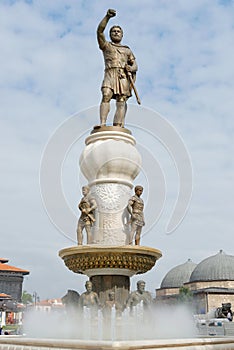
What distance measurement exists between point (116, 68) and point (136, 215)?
384cm

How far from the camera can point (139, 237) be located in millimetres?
10133

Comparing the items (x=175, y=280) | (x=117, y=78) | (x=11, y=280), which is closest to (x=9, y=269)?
(x=11, y=280)

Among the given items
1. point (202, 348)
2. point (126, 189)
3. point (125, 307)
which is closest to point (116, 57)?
point (126, 189)

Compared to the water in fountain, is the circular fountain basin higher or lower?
higher

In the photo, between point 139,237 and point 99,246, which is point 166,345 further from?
point 139,237

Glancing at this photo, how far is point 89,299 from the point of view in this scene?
896 centimetres

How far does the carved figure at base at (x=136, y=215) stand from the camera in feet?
33.1

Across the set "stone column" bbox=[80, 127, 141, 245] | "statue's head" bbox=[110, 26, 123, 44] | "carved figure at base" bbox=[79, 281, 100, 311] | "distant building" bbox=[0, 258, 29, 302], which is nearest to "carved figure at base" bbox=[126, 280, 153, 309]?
"carved figure at base" bbox=[79, 281, 100, 311]

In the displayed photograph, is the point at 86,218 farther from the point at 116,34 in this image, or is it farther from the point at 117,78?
the point at 116,34

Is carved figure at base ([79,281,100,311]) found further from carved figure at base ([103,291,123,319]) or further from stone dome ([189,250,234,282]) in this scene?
stone dome ([189,250,234,282])

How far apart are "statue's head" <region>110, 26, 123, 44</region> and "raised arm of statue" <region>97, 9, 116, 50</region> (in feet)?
1.52

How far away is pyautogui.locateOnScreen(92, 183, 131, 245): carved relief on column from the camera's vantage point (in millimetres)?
10289

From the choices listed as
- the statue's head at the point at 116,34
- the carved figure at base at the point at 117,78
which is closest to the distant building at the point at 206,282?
the carved figure at base at the point at 117,78

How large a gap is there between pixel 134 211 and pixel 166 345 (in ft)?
13.2
